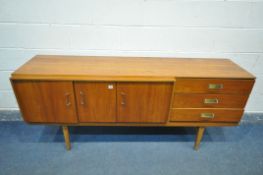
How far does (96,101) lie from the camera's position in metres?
1.19

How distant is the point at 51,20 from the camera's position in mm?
1373

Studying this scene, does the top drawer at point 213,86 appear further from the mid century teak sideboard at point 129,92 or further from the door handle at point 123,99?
the door handle at point 123,99

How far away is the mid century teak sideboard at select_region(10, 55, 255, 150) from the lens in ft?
3.64

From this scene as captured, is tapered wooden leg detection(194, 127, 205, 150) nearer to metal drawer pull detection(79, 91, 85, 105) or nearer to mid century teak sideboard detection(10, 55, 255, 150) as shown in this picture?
mid century teak sideboard detection(10, 55, 255, 150)

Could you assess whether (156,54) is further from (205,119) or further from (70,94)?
(70,94)

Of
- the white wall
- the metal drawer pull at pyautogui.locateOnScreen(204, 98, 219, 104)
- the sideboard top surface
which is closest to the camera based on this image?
the sideboard top surface

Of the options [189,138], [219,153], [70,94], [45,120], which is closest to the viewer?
[70,94]

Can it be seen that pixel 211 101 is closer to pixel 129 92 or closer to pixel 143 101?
pixel 143 101

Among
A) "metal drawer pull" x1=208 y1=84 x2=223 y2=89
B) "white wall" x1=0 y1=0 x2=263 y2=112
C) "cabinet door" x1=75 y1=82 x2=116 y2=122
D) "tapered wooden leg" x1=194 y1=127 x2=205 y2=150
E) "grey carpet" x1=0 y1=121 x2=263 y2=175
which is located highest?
"white wall" x1=0 y1=0 x2=263 y2=112

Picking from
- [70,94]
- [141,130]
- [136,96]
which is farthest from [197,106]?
[70,94]

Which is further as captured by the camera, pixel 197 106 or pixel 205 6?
pixel 205 6

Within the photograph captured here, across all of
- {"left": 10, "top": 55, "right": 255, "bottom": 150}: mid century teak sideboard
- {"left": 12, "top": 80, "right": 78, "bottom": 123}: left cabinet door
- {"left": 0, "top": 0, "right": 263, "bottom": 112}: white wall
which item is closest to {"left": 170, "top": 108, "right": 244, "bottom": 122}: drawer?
{"left": 10, "top": 55, "right": 255, "bottom": 150}: mid century teak sideboard

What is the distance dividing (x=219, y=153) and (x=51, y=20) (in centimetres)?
185

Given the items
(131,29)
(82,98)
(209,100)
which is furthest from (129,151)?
(131,29)
